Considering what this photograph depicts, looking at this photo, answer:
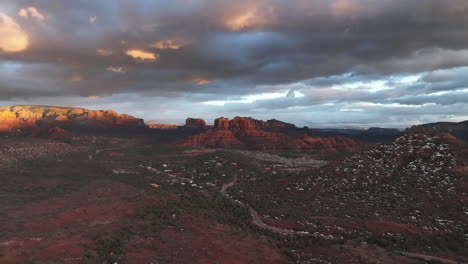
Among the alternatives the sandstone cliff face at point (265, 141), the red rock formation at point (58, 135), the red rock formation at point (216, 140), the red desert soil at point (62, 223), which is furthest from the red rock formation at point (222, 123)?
the red desert soil at point (62, 223)

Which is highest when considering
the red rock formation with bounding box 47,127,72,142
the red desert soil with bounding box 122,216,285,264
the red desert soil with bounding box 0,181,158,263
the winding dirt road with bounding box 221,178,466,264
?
the red rock formation with bounding box 47,127,72,142

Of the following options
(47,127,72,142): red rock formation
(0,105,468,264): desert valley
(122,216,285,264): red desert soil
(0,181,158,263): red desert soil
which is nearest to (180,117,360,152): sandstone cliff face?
(47,127,72,142): red rock formation

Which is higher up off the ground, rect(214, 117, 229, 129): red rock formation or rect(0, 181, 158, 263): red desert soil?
rect(214, 117, 229, 129): red rock formation

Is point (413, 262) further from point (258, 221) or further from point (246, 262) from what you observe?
point (258, 221)

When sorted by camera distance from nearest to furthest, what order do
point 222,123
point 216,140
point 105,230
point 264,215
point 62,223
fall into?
point 105,230 → point 62,223 → point 264,215 → point 216,140 → point 222,123

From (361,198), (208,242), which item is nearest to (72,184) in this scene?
(208,242)

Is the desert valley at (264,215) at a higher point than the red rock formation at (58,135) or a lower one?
lower

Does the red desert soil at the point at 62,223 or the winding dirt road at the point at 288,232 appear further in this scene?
the winding dirt road at the point at 288,232

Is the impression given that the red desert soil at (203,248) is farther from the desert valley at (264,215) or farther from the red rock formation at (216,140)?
the red rock formation at (216,140)

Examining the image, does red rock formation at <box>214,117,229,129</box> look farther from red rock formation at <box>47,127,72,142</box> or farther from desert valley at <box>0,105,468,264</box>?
desert valley at <box>0,105,468,264</box>

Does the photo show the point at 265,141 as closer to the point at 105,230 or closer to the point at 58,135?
the point at 58,135

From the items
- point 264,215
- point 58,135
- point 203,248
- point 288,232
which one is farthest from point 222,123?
point 203,248
